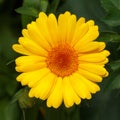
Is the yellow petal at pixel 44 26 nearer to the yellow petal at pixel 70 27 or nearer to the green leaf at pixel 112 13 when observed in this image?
the yellow petal at pixel 70 27

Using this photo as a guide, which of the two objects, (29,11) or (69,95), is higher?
(29,11)

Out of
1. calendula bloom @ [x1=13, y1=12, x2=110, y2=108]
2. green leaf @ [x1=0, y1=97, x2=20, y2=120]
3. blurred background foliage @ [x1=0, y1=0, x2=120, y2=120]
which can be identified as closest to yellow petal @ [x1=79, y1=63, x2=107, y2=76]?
calendula bloom @ [x1=13, y1=12, x2=110, y2=108]

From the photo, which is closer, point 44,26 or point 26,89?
point 44,26

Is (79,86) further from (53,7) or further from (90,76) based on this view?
(53,7)

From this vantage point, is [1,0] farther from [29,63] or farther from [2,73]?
[29,63]

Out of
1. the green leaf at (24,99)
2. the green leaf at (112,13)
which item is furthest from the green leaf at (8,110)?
the green leaf at (112,13)

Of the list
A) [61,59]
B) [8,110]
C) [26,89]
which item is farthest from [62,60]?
[8,110]

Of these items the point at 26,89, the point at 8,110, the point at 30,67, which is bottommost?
the point at 8,110
